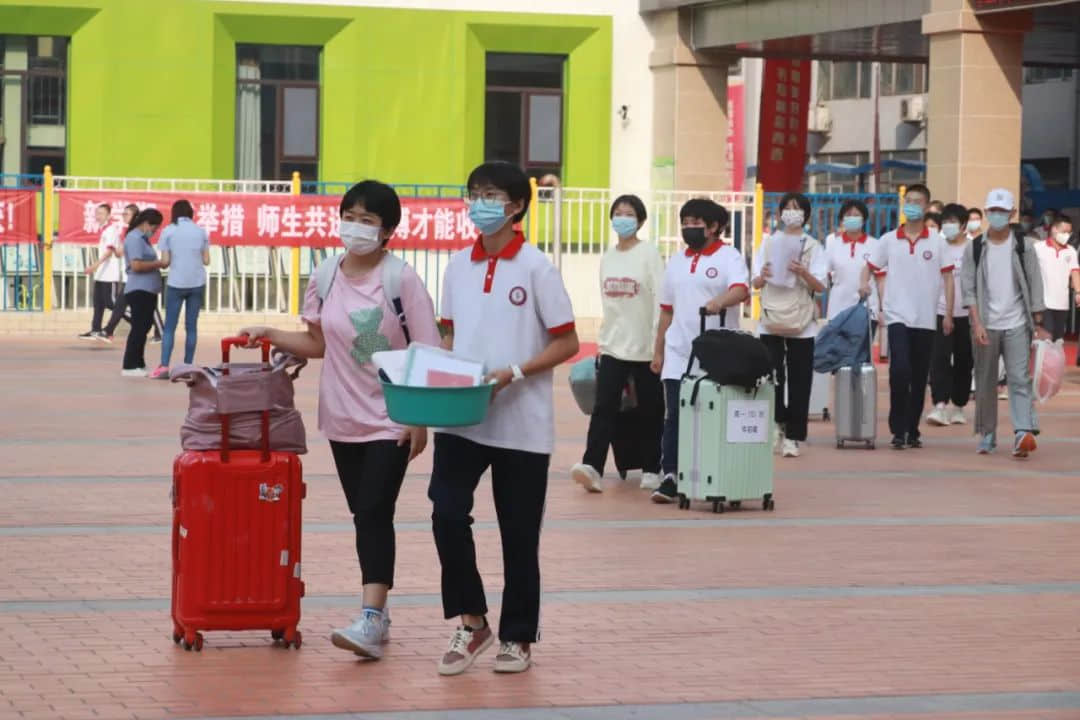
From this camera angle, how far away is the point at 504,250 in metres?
7.54

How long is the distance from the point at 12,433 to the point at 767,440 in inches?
242

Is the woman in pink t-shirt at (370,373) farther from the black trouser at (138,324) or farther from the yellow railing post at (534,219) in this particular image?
the yellow railing post at (534,219)

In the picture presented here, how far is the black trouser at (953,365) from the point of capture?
17.9 metres

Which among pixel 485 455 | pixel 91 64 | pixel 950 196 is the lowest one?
pixel 485 455

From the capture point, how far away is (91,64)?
32.3m

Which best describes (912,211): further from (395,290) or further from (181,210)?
(395,290)

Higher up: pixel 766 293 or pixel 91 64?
pixel 91 64

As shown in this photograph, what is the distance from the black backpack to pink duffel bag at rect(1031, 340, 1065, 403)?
433 cm

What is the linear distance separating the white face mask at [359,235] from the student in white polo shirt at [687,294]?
4.70m

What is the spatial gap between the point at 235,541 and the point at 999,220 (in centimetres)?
862

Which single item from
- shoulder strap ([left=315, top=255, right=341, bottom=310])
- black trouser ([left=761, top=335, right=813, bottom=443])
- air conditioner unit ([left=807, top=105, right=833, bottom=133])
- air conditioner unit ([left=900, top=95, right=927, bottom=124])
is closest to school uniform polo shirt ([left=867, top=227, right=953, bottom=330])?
black trouser ([left=761, top=335, right=813, bottom=443])

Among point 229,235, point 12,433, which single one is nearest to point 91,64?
point 229,235

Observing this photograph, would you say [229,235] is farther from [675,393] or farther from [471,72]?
[675,393]

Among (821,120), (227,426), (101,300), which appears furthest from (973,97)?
(821,120)
